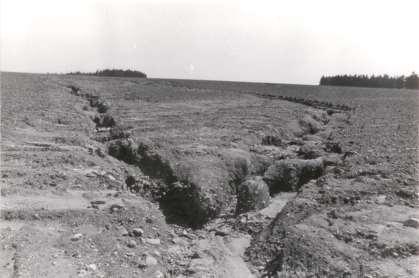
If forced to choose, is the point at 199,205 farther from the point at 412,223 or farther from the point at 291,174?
the point at 412,223

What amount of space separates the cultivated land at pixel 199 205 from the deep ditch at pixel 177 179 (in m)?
0.02

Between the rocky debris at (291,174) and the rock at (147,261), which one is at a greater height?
the rocky debris at (291,174)

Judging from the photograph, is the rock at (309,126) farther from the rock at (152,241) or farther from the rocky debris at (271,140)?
the rock at (152,241)

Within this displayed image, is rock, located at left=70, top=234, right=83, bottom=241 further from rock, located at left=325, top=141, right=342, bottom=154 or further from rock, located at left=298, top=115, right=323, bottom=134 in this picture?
rock, located at left=298, top=115, right=323, bottom=134

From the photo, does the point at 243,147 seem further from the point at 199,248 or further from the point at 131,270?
the point at 131,270

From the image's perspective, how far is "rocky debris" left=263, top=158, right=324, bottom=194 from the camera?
5.87 meters

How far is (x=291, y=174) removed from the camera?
596cm

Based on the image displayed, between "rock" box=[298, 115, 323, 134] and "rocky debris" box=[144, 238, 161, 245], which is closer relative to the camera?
"rocky debris" box=[144, 238, 161, 245]

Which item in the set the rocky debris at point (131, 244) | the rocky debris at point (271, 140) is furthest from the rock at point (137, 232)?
the rocky debris at point (271, 140)

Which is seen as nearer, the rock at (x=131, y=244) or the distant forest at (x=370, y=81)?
the rock at (x=131, y=244)

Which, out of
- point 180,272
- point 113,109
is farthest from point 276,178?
point 113,109

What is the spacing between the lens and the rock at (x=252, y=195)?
5.12 metres

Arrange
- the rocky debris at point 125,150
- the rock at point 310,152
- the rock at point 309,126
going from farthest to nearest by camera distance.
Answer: the rock at point 309,126 < the rock at point 310,152 < the rocky debris at point 125,150

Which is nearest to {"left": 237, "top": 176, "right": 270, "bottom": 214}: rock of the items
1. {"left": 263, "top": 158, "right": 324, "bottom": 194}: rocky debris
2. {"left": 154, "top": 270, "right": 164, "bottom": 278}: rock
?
{"left": 263, "top": 158, "right": 324, "bottom": 194}: rocky debris
